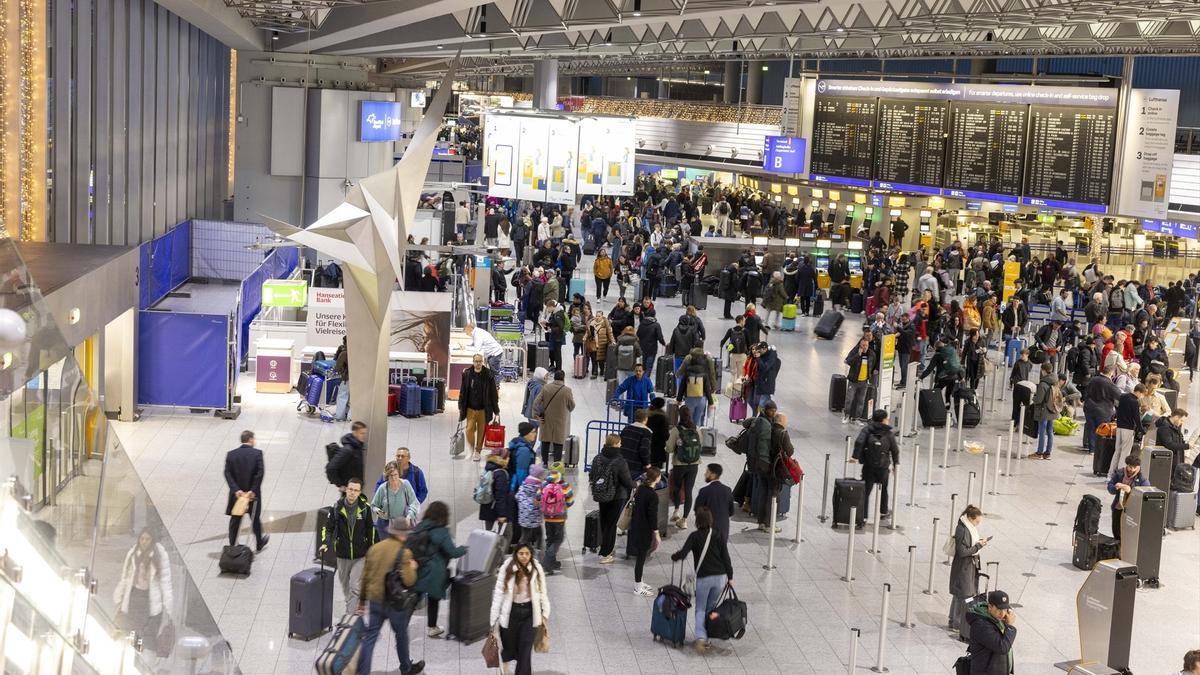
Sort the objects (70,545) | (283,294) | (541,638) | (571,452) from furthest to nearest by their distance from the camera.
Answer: (283,294) → (571,452) → (541,638) → (70,545)

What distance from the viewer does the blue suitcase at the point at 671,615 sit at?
37.8ft

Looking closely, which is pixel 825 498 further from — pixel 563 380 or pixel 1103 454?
pixel 1103 454

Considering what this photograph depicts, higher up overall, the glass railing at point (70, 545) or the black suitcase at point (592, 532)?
the glass railing at point (70, 545)

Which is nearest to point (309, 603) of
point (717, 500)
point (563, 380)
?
point (717, 500)

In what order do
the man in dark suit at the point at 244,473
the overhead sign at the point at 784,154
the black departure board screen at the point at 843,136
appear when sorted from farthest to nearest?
the overhead sign at the point at 784,154
the black departure board screen at the point at 843,136
the man in dark suit at the point at 244,473

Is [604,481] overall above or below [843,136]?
below

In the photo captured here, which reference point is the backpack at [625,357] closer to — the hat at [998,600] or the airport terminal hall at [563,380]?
the airport terminal hall at [563,380]

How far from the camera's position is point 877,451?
594 inches

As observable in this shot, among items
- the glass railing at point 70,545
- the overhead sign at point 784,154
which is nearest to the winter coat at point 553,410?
the glass railing at point 70,545

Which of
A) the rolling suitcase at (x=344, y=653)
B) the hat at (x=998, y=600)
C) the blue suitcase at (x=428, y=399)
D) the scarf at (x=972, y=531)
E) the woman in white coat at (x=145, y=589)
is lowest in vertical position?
the rolling suitcase at (x=344, y=653)

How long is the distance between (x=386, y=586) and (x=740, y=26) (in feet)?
Result: 70.8

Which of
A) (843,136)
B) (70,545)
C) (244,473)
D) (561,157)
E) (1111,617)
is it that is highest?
(843,136)

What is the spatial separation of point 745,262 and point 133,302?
16735 mm

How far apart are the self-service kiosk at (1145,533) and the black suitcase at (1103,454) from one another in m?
4.39
